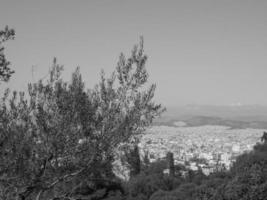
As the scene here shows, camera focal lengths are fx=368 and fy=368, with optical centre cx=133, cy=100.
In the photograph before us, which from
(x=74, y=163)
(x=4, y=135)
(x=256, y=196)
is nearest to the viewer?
(x=4, y=135)

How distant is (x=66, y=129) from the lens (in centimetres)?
645

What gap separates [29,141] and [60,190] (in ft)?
4.88

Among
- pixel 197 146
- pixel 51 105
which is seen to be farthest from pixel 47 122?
pixel 197 146

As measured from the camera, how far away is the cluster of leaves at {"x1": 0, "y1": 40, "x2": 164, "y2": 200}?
6.37 meters

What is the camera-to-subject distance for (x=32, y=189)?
6.56 metres

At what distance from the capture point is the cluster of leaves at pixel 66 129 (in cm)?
637

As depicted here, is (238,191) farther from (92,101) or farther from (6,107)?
(6,107)

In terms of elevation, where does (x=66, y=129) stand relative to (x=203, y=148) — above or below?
above

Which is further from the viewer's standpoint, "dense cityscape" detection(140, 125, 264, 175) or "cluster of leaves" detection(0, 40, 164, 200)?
"dense cityscape" detection(140, 125, 264, 175)

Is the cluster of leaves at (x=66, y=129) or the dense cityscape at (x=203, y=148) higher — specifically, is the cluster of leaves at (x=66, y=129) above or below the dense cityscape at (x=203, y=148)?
above

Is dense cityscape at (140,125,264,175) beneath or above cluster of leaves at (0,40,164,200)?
beneath

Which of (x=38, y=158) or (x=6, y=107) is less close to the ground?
(x=6, y=107)

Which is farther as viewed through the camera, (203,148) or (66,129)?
(203,148)

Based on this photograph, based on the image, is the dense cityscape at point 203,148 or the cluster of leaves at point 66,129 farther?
the dense cityscape at point 203,148
